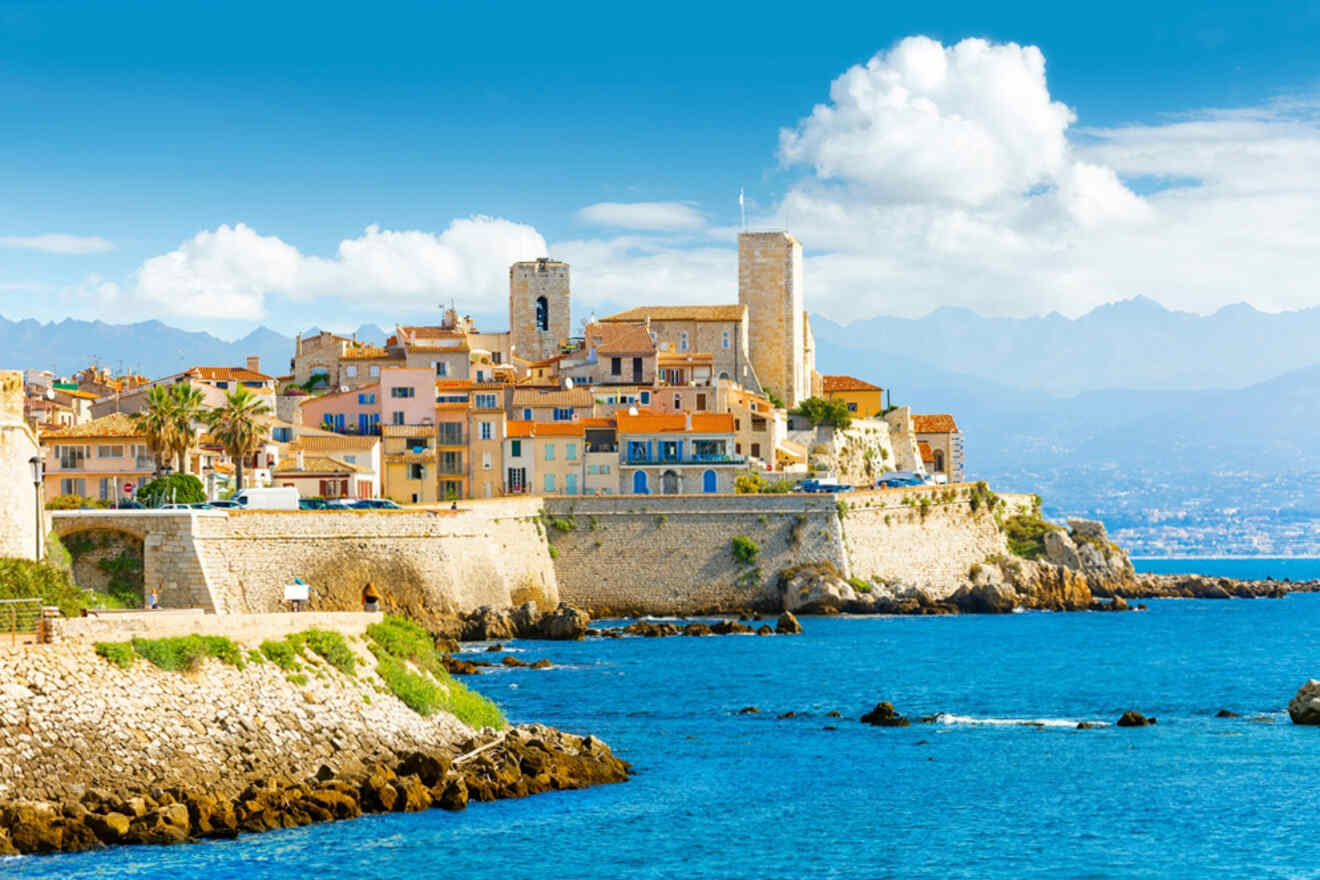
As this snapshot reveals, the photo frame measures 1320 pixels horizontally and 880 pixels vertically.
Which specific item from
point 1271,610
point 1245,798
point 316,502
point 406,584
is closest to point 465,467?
point 316,502

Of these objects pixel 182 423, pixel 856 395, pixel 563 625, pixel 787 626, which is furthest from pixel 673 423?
pixel 856 395

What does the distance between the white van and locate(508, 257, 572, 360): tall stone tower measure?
169ft

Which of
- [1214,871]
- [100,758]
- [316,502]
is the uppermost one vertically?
[316,502]

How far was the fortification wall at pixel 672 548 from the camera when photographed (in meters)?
78.0

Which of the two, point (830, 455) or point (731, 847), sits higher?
point (830, 455)

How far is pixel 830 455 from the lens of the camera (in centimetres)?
10531

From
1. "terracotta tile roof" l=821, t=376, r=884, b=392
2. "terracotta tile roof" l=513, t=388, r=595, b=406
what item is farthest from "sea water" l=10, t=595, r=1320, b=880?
"terracotta tile roof" l=821, t=376, r=884, b=392

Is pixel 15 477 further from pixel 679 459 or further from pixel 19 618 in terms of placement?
pixel 679 459

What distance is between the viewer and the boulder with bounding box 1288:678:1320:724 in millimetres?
47406

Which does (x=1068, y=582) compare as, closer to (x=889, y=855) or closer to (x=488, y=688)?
(x=488, y=688)

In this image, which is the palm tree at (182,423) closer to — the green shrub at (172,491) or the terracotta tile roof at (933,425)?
the green shrub at (172,491)

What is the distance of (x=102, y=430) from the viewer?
240ft

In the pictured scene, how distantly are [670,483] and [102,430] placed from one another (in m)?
26.1

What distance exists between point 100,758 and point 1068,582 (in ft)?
228
